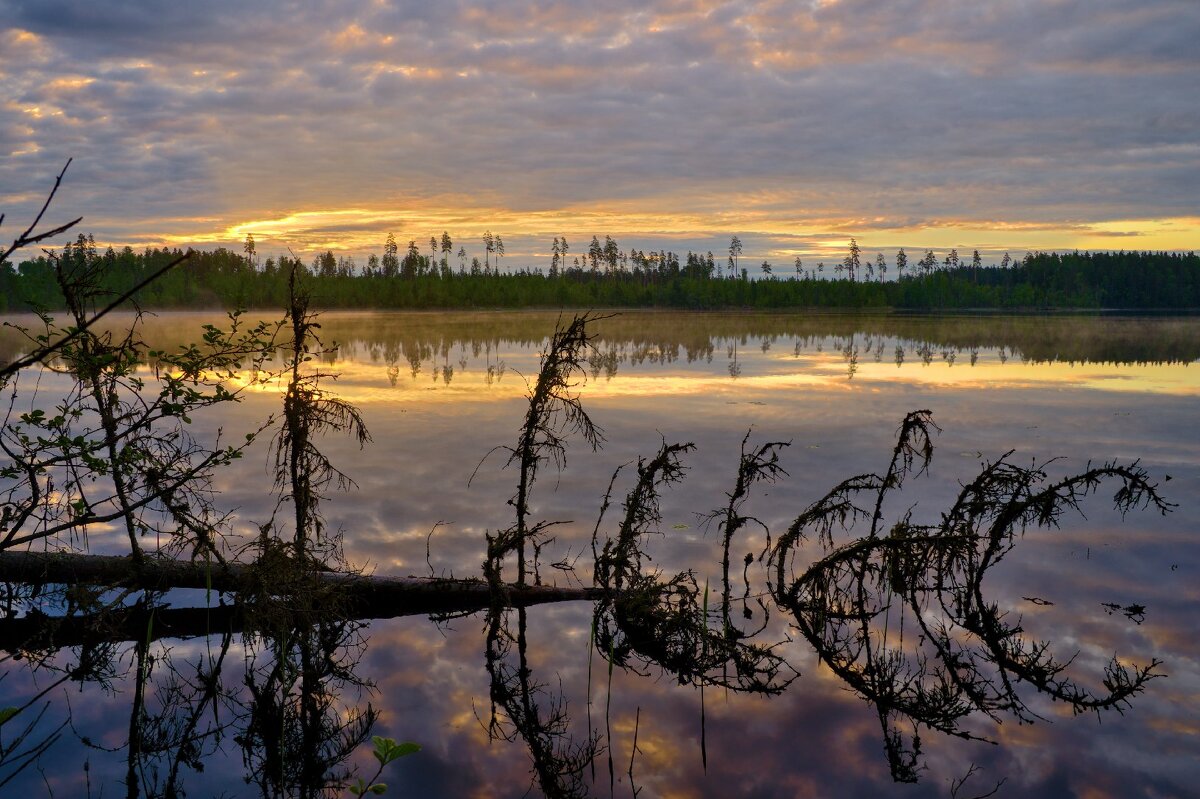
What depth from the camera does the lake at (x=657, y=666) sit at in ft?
27.9

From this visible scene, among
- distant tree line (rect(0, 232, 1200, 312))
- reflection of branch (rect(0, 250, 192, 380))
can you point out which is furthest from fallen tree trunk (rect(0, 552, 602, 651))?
distant tree line (rect(0, 232, 1200, 312))

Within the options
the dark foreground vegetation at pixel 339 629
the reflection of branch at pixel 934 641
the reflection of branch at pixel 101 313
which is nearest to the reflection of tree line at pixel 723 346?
the dark foreground vegetation at pixel 339 629

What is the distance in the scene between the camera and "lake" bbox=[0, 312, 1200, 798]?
851cm

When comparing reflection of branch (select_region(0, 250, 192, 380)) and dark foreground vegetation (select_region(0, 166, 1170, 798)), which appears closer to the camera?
reflection of branch (select_region(0, 250, 192, 380))

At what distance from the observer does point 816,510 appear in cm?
1148

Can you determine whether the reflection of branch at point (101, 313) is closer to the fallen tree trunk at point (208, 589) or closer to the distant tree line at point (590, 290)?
the fallen tree trunk at point (208, 589)

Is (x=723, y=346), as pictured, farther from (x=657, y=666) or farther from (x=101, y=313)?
(x=101, y=313)

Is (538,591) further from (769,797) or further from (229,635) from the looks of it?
(769,797)

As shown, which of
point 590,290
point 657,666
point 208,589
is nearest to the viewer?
point 208,589

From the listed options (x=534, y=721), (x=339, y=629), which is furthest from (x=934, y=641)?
(x=339, y=629)

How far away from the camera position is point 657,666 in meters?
10.9

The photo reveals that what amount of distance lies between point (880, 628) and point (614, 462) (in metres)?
10.7

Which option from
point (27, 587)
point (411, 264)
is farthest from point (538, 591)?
point (411, 264)

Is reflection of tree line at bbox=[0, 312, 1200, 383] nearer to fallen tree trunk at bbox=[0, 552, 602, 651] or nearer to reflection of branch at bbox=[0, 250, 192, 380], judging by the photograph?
fallen tree trunk at bbox=[0, 552, 602, 651]
